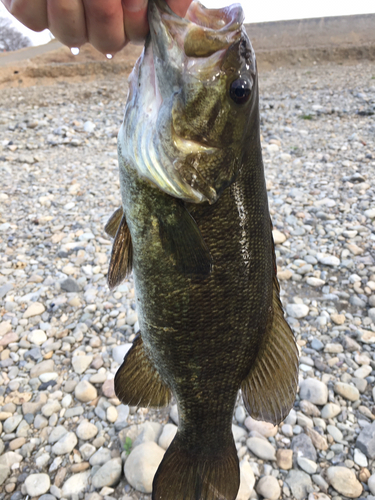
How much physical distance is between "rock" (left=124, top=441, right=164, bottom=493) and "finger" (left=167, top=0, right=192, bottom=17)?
2.05 metres

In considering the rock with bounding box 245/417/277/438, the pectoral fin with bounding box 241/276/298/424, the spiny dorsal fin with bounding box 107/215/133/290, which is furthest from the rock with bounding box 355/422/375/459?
the spiny dorsal fin with bounding box 107/215/133/290

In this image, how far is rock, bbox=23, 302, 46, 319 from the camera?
3185mm

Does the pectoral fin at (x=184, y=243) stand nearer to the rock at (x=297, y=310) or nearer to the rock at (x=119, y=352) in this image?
the rock at (x=119, y=352)

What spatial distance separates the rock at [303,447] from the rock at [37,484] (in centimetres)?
135

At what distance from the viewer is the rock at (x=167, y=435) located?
2223mm

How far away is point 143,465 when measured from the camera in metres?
2.06

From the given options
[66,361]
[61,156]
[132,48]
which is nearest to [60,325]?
[66,361]

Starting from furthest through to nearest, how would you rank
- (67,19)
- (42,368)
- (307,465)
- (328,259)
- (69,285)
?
(328,259)
(69,285)
(42,368)
(307,465)
(67,19)

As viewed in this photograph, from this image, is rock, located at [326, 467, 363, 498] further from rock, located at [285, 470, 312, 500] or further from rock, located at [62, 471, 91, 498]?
rock, located at [62, 471, 91, 498]

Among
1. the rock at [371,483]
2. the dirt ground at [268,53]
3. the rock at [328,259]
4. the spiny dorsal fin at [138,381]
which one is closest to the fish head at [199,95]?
the spiny dorsal fin at [138,381]

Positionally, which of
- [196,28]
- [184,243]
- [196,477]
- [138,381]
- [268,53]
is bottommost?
[268,53]

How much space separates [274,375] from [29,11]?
1367 mm

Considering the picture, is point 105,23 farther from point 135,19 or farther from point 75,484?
point 75,484

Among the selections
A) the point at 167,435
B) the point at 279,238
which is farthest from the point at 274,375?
the point at 279,238
